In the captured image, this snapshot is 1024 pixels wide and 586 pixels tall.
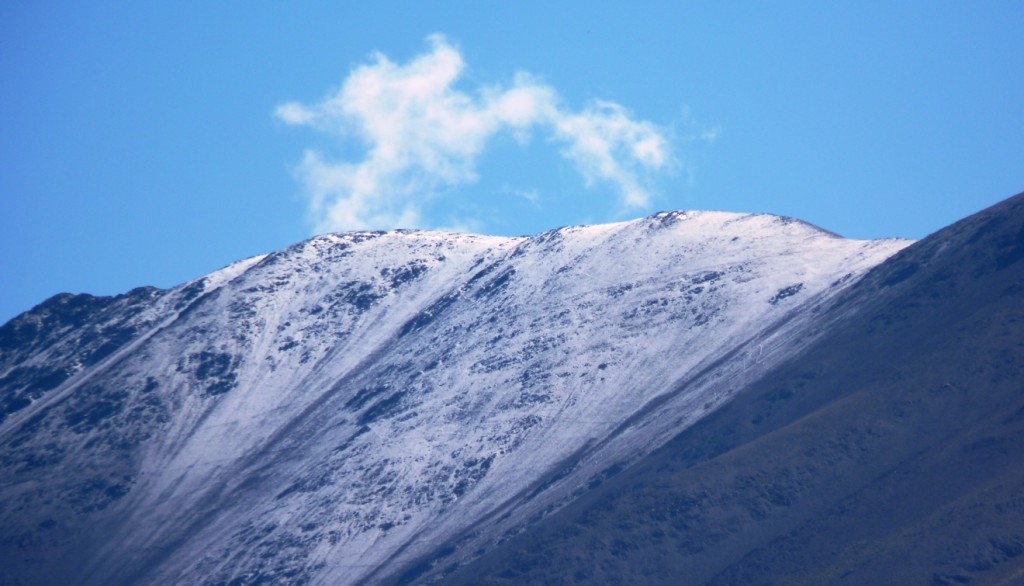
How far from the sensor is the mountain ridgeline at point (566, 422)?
97.6 metres

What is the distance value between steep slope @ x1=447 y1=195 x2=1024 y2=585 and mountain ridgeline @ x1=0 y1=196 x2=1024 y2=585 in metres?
0.28

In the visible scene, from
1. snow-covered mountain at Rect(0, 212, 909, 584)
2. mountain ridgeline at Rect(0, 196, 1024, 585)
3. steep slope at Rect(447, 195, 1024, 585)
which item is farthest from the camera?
snow-covered mountain at Rect(0, 212, 909, 584)

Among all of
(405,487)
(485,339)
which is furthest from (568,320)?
(405,487)

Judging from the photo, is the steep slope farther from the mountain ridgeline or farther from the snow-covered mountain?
the snow-covered mountain

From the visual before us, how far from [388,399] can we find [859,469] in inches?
2943

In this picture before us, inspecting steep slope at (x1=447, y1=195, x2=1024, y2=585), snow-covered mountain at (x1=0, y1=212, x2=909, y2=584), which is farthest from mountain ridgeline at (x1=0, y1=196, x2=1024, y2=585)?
snow-covered mountain at (x1=0, y1=212, x2=909, y2=584)

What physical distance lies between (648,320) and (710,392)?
26.5 m

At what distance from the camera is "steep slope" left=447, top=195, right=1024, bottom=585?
278 feet

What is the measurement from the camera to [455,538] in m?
123

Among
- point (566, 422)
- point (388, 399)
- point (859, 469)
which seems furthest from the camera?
point (388, 399)

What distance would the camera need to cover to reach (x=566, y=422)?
454ft

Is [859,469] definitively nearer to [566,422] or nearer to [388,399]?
[566,422]

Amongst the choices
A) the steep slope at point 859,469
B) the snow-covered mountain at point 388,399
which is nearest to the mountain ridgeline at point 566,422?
the steep slope at point 859,469

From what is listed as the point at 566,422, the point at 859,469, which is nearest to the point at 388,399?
the point at 566,422
